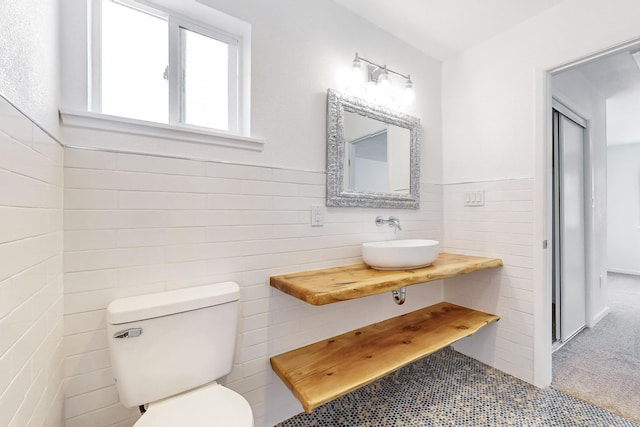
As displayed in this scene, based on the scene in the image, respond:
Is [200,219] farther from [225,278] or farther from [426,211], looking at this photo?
[426,211]

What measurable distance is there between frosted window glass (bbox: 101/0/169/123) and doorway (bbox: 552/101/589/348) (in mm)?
2788

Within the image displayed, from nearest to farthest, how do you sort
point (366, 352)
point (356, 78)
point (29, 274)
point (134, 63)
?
point (29, 274) → point (134, 63) → point (366, 352) → point (356, 78)

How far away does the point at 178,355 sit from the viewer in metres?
1.08

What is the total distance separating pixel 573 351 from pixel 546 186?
1462mm

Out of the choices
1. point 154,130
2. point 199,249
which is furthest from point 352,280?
point 154,130

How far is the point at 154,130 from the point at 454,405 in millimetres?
2088

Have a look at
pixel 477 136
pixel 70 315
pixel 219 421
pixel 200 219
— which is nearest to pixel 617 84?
pixel 477 136

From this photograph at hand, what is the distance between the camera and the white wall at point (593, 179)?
241 cm

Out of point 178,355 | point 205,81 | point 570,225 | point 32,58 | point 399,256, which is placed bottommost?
point 178,355

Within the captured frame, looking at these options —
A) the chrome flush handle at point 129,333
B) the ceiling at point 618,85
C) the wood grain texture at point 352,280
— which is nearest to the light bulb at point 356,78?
the wood grain texture at point 352,280

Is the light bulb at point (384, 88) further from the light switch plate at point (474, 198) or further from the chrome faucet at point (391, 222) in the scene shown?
the light switch plate at point (474, 198)

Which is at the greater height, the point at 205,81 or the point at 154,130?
the point at 205,81

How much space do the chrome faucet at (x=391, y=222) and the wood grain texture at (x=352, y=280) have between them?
320 mm

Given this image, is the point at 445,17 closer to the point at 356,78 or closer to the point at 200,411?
the point at 356,78
